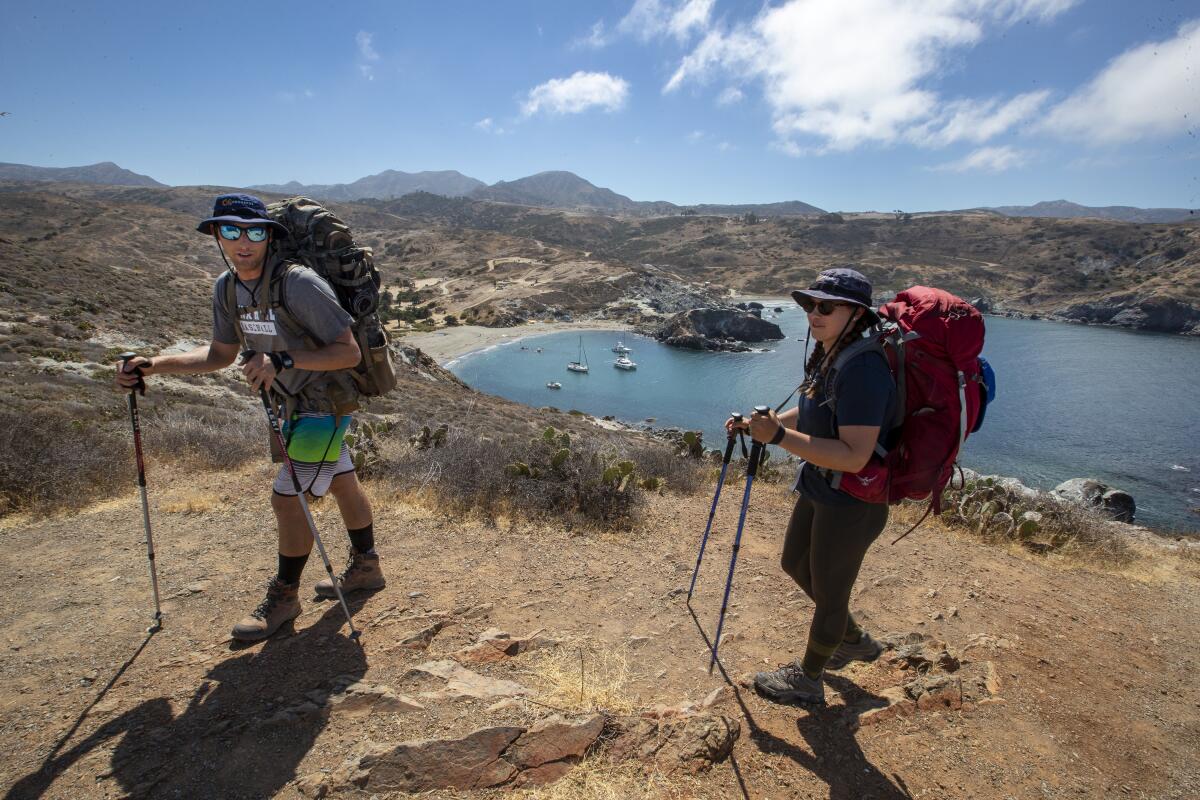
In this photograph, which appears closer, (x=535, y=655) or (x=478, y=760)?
(x=478, y=760)

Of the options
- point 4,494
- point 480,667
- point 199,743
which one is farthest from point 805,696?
point 4,494

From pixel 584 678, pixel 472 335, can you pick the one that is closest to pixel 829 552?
pixel 584 678

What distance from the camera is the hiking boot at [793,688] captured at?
9.67 ft

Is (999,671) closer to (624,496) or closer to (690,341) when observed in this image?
(624,496)

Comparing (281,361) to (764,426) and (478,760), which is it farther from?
(764,426)

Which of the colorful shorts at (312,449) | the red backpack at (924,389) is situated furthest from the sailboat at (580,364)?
the red backpack at (924,389)

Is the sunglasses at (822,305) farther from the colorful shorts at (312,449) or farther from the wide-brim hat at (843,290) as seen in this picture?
the colorful shorts at (312,449)

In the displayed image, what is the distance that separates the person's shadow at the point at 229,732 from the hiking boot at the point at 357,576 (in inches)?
21.1

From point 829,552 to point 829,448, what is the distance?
629mm

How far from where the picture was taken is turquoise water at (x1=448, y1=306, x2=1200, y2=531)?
2736 centimetres

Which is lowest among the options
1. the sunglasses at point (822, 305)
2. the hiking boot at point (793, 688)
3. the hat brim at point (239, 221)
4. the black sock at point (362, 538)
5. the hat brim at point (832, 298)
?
the hiking boot at point (793, 688)

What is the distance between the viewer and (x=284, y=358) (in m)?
2.62

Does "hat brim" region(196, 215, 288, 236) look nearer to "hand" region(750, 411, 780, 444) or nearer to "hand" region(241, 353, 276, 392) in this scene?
"hand" region(241, 353, 276, 392)

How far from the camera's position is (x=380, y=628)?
329cm
